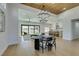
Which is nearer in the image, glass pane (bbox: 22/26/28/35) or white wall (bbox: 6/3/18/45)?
white wall (bbox: 6/3/18/45)

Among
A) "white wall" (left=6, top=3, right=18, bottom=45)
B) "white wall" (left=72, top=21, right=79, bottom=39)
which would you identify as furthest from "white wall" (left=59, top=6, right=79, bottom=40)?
"white wall" (left=6, top=3, right=18, bottom=45)

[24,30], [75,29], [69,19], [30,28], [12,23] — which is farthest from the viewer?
[30,28]

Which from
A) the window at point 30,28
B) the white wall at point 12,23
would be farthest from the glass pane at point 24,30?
the white wall at point 12,23

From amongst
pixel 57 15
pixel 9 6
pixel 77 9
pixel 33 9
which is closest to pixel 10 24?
pixel 9 6

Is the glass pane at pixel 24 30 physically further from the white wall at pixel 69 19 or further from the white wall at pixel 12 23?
the white wall at pixel 12 23

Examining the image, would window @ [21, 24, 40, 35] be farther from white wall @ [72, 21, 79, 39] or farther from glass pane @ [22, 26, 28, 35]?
white wall @ [72, 21, 79, 39]

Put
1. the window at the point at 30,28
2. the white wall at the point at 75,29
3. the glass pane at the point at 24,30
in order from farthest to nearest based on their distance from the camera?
the window at the point at 30,28 → the glass pane at the point at 24,30 → the white wall at the point at 75,29

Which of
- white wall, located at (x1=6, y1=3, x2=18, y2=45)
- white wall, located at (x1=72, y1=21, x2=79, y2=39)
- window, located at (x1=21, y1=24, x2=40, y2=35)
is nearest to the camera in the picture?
white wall, located at (x1=6, y1=3, x2=18, y2=45)

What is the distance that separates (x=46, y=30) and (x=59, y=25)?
1.89 m

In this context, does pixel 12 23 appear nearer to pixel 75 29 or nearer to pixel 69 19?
pixel 69 19

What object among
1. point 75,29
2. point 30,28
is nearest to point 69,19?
point 75,29

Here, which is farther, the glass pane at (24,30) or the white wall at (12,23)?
the glass pane at (24,30)

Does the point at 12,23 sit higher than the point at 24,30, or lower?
higher

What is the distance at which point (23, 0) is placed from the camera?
8.87 feet
